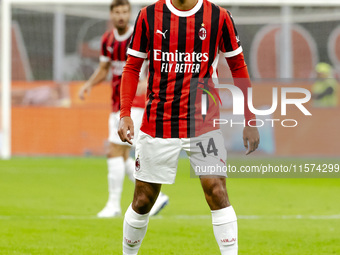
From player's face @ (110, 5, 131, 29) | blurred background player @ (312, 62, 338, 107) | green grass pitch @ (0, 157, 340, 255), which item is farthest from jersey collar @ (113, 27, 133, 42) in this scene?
blurred background player @ (312, 62, 338, 107)

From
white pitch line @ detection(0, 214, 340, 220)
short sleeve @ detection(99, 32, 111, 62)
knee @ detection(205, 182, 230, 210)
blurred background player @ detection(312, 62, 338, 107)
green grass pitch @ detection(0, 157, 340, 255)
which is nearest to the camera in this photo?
knee @ detection(205, 182, 230, 210)

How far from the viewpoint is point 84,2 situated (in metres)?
16.9

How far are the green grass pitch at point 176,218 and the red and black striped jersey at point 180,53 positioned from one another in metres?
1.38

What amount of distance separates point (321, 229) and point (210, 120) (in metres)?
2.93

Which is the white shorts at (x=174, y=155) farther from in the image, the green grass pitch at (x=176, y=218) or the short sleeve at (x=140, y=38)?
the green grass pitch at (x=176, y=218)

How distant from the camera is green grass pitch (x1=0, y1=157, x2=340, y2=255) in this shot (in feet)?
19.5

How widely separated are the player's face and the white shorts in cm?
363

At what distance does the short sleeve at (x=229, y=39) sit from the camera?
442 cm

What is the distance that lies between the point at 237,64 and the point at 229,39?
0.56ft

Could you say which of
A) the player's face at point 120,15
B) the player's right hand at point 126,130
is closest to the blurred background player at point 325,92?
the player's face at point 120,15

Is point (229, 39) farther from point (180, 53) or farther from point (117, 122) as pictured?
point (117, 122)

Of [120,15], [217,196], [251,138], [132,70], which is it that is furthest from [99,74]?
[217,196]

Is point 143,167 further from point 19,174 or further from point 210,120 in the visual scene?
point 19,174

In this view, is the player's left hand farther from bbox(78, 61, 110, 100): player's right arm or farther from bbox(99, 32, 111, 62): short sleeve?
bbox(78, 61, 110, 100): player's right arm
